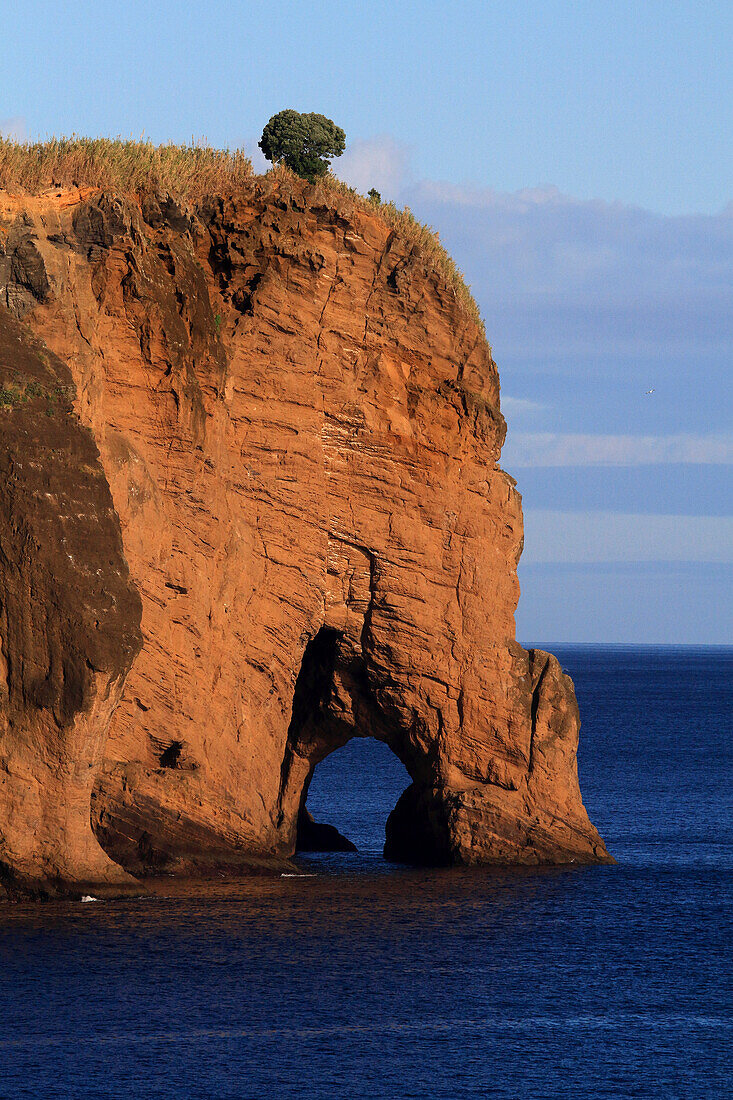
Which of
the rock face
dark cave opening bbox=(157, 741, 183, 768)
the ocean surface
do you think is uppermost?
the rock face

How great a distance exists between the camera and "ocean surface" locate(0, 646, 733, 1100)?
68.6ft

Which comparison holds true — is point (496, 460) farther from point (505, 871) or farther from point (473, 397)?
point (505, 871)

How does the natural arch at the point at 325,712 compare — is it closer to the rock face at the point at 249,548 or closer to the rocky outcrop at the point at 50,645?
the rock face at the point at 249,548

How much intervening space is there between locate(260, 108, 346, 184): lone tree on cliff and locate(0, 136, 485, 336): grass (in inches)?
26.4

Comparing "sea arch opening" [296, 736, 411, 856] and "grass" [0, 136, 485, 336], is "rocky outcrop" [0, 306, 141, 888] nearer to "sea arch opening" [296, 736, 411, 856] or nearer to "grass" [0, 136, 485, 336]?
"grass" [0, 136, 485, 336]

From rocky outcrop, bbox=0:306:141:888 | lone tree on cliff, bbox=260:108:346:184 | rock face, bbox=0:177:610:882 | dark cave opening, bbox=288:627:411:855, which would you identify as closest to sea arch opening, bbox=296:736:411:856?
dark cave opening, bbox=288:627:411:855

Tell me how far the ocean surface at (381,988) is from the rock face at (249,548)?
220cm

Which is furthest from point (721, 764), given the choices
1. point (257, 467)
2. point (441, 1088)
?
point (441, 1088)

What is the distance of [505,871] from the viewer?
120 ft

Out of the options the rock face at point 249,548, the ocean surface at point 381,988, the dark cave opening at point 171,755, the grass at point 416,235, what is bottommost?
the ocean surface at point 381,988

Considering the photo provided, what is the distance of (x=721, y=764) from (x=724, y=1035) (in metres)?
54.4

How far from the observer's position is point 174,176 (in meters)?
35.3

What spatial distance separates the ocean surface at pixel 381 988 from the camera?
68.6ft

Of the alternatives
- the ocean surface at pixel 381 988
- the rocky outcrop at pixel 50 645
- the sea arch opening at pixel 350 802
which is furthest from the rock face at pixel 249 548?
the sea arch opening at pixel 350 802
